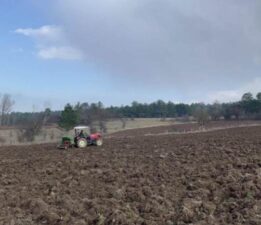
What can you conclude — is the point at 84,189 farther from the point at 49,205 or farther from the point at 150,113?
the point at 150,113

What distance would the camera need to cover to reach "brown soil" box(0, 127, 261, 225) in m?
11.8

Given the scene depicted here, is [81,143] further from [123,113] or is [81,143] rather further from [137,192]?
[123,113]

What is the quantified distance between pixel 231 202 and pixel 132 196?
2.74 metres

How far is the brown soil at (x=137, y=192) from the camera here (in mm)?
11836

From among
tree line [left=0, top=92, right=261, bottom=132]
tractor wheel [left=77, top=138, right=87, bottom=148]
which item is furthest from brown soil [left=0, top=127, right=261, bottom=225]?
tree line [left=0, top=92, right=261, bottom=132]

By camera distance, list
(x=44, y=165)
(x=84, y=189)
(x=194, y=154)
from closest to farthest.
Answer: (x=84, y=189)
(x=44, y=165)
(x=194, y=154)

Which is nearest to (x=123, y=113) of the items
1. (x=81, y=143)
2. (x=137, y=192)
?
(x=81, y=143)

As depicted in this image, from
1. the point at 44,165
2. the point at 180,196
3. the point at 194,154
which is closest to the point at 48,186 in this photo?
the point at 180,196

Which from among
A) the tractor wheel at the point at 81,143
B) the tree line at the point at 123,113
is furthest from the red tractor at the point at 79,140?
the tree line at the point at 123,113

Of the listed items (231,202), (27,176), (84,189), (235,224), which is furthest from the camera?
(27,176)

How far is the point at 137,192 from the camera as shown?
1440cm

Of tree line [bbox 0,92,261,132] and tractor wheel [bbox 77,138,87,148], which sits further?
tree line [bbox 0,92,261,132]

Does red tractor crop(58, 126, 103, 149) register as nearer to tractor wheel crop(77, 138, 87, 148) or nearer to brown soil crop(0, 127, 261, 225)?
tractor wheel crop(77, 138, 87, 148)

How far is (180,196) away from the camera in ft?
45.8
